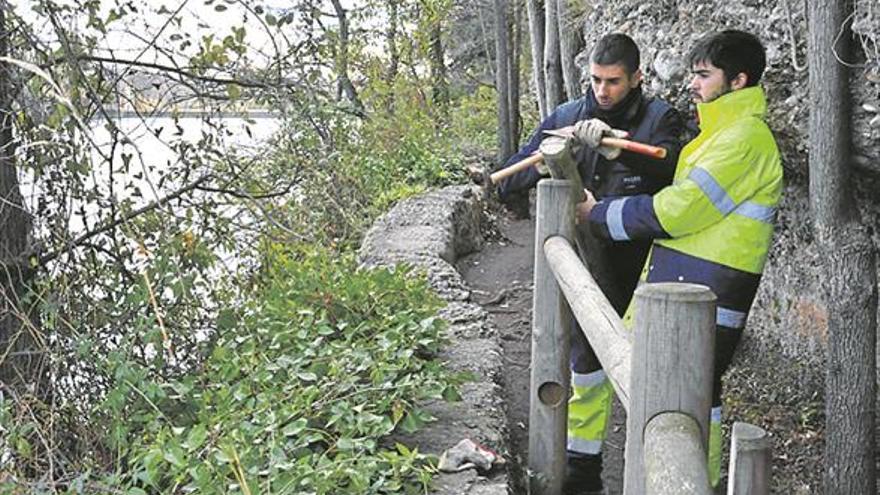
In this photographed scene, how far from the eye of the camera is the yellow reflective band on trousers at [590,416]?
168 inches

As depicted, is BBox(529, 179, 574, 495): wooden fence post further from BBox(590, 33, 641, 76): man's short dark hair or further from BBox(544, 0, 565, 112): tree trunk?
BBox(544, 0, 565, 112): tree trunk

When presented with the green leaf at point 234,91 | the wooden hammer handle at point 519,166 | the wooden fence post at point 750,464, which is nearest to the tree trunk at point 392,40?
the green leaf at point 234,91

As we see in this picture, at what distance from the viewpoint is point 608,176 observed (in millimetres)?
4445

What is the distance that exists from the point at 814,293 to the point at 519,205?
5.97 m

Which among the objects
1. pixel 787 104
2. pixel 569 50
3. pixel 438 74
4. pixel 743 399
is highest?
pixel 438 74

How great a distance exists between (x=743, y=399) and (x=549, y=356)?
3665mm

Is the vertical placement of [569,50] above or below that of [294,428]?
above

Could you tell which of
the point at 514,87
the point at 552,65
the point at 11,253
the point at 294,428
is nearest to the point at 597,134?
the point at 294,428

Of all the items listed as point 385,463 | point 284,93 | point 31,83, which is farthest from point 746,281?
point 31,83

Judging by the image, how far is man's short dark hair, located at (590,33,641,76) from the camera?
4.33 metres

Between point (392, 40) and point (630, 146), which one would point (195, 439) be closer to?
point (630, 146)

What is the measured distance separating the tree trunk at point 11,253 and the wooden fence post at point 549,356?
1.84 m

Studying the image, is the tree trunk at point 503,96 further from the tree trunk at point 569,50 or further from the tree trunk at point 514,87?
the tree trunk at point 569,50

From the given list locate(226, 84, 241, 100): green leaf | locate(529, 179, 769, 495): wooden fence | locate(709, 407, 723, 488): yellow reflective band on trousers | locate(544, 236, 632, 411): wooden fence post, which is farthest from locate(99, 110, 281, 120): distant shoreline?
locate(529, 179, 769, 495): wooden fence
